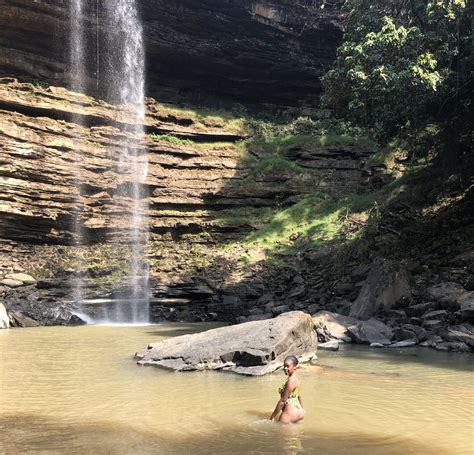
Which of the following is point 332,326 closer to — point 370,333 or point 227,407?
point 370,333

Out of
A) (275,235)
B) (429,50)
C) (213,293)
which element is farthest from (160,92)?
(429,50)

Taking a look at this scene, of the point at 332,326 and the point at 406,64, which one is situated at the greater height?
the point at 406,64

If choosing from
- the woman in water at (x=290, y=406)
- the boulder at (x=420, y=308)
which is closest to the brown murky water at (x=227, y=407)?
the woman in water at (x=290, y=406)

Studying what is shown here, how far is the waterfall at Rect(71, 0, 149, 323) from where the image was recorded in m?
25.1

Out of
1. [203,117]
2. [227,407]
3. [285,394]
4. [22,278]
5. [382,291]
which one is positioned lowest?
[227,407]

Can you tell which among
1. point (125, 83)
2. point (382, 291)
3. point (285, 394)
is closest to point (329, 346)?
point (382, 291)

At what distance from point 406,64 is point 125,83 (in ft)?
Answer: 63.4

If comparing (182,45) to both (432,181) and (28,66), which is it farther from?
(432,181)

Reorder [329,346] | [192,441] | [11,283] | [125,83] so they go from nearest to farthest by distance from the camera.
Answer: [192,441] < [329,346] < [11,283] < [125,83]

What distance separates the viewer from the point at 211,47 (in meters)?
32.1

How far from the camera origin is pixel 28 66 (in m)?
26.9

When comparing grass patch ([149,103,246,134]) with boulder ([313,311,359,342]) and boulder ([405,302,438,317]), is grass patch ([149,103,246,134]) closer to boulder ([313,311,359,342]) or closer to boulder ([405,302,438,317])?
boulder ([313,311,359,342])

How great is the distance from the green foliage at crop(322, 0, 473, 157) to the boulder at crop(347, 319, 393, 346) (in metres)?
6.97

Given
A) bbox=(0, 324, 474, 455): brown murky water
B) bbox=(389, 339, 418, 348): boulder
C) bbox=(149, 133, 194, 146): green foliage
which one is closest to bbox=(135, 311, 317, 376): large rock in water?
bbox=(0, 324, 474, 455): brown murky water
